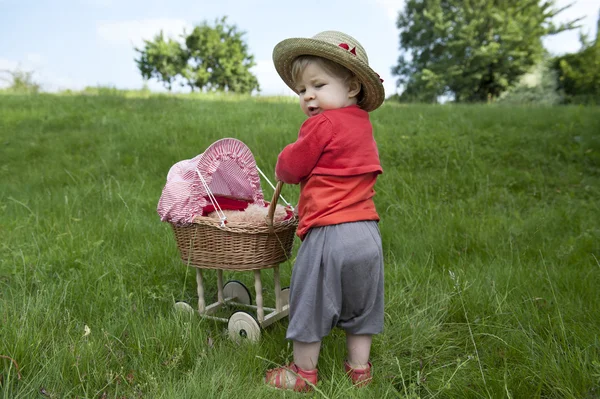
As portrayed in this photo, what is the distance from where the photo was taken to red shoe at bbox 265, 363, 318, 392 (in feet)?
7.88

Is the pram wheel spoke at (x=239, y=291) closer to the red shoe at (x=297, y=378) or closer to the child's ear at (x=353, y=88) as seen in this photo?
the red shoe at (x=297, y=378)

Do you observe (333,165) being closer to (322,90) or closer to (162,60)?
(322,90)

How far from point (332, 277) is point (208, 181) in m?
1.04

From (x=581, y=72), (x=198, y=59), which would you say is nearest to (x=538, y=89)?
(x=581, y=72)

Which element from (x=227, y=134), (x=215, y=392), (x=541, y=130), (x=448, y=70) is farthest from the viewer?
(x=448, y=70)

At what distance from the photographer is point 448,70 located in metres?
30.1

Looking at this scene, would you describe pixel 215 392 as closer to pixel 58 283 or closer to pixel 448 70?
pixel 58 283

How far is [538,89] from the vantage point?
25.5 meters

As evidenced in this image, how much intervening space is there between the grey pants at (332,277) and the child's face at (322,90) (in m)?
0.57

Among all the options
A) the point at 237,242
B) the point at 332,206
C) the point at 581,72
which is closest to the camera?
the point at 332,206

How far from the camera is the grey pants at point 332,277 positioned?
7.63ft

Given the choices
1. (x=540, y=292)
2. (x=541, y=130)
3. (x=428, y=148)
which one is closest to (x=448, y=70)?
(x=541, y=130)

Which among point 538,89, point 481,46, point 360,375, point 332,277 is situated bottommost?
point 360,375

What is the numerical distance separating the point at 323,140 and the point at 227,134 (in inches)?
208
